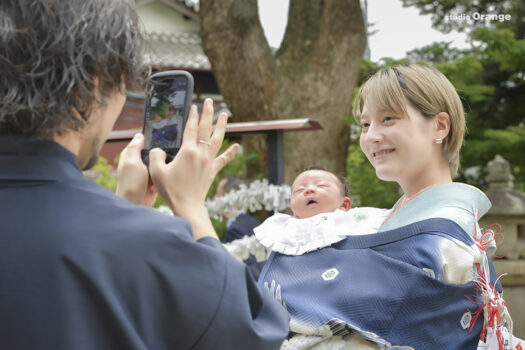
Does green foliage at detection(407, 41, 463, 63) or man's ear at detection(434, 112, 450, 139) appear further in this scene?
green foliage at detection(407, 41, 463, 63)

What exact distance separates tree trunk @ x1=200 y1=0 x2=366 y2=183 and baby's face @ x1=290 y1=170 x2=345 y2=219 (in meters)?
3.46

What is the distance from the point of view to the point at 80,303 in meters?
0.87

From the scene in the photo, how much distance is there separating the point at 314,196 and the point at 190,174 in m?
1.42

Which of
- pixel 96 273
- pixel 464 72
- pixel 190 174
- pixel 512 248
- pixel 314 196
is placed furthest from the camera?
pixel 464 72

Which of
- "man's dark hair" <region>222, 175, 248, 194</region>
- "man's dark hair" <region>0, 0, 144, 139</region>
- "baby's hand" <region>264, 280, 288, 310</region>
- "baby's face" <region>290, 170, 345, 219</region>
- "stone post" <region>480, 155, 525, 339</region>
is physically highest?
"man's dark hair" <region>0, 0, 144, 139</region>

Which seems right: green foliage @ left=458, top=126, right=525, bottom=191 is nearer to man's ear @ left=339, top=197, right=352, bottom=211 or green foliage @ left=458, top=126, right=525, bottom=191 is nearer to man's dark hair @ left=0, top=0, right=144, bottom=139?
man's ear @ left=339, top=197, right=352, bottom=211

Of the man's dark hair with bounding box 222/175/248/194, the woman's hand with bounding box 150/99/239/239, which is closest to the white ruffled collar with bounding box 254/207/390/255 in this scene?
the woman's hand with bounding box 150/99/239/239

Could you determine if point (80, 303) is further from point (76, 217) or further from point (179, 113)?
point (179, 113)

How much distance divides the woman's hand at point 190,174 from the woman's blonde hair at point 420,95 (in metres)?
0.78

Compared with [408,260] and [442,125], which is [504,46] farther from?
[408,260]

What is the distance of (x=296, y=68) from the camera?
6.48m

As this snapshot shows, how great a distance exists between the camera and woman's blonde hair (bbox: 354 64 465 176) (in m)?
1.77

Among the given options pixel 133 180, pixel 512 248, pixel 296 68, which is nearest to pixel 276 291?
pixel 133 180

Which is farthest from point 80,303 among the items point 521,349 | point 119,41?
point 521,349
